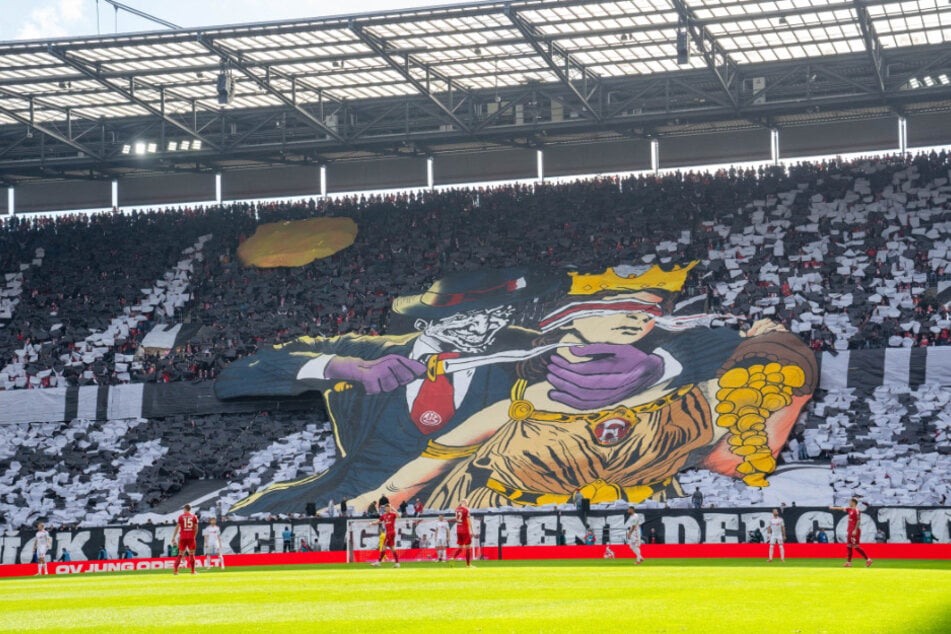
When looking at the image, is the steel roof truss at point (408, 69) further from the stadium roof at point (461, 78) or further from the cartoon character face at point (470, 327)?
the cartoon character face at point (470, 327)

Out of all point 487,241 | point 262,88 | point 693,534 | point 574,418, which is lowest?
point 693,534

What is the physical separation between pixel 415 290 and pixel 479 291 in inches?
106

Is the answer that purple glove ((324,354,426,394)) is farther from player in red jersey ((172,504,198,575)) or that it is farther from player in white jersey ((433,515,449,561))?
player in red jersey ((172,504,198,575))

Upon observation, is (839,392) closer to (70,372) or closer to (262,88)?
(262,88)

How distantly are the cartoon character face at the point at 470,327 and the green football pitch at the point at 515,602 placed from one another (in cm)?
2057

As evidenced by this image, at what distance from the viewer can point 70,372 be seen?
47.7m

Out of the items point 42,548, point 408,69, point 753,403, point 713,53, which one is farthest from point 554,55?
point 42,548

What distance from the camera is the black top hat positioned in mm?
45844

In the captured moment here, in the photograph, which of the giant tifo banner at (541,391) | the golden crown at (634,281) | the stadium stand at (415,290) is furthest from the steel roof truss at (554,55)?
the giant tifo banner at (541,391)

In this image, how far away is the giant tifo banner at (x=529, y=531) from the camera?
31266 millimetres

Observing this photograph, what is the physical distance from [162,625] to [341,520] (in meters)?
20.0

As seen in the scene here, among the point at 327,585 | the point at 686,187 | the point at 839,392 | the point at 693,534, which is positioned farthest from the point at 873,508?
the point at 686,187

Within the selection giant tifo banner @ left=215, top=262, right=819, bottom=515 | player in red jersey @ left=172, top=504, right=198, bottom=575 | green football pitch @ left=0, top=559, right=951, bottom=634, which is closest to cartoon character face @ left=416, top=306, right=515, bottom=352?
giant tifo banner @ left=215, top=262, right=819, bottom=515

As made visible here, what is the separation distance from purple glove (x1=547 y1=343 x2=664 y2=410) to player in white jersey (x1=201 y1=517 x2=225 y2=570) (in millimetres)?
12903
